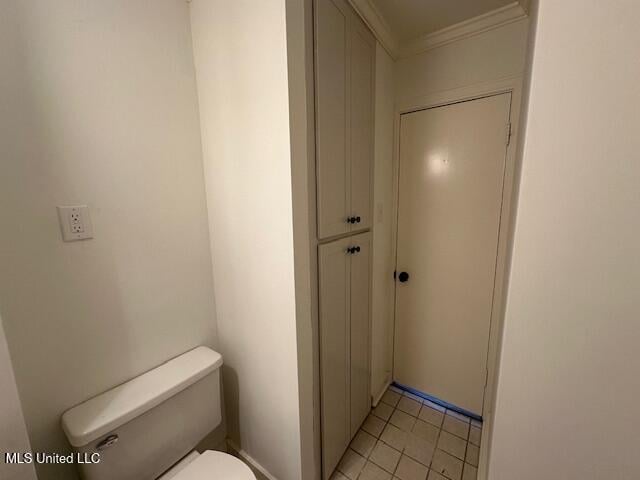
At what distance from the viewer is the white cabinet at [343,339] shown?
1.14 meters

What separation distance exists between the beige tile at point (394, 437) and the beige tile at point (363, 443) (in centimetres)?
7

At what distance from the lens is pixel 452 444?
147cm

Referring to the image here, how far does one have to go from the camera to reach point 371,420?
1.64m

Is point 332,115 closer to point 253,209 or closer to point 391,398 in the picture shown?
point 253,209

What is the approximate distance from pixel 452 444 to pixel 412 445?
238mm

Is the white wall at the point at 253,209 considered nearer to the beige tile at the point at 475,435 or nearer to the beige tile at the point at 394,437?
the beige tile at the point at 394,437

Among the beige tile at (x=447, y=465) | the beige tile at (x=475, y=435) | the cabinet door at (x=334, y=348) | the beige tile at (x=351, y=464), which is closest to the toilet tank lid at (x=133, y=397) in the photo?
the cabinet door at (x=334, y=348)

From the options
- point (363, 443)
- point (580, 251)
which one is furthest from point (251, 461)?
point (580, 251)

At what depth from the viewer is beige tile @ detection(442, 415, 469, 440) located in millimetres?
1543

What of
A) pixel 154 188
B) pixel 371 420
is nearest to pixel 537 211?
pixel 154 188

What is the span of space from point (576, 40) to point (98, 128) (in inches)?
53.0

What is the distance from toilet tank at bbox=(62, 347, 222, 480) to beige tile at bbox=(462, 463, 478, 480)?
1324 mm

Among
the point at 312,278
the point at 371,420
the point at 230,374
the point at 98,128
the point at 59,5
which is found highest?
the point at 59,5

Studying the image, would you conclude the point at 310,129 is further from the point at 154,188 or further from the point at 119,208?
the point at 119,208
